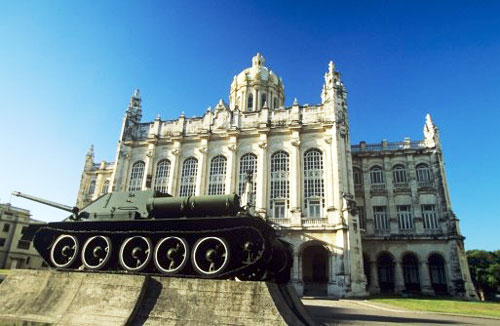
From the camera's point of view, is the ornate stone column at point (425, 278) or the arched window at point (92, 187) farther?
the arched window at point (92, 187)

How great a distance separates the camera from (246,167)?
3020 cm

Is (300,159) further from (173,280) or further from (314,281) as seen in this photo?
(173,280)

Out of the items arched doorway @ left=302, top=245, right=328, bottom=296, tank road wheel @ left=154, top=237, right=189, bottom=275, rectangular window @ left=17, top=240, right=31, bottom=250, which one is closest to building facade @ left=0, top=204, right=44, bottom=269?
rectangular window @ left=17, top=240, right=31, bottom=250

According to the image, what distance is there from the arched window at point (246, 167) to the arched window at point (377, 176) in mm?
13407

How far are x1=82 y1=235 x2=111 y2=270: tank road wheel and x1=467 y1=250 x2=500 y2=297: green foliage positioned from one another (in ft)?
149

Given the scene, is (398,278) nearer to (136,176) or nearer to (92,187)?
(136,176)

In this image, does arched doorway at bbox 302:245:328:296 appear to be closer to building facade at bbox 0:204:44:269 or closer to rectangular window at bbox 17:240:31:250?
building facade at bbox 0:204:44:269

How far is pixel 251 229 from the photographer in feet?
27.7

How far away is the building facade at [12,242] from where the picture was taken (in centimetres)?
4375

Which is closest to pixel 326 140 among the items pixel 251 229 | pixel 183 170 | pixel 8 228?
pixel 183 170

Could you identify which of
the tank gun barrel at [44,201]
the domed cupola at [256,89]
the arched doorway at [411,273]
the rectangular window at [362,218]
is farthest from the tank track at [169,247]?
the domed cupola at [256,89]

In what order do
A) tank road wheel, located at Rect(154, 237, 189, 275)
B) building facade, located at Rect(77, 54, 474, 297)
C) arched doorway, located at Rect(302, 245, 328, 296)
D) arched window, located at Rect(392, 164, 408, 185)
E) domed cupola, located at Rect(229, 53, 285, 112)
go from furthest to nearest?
domed cupola, located at Rect(229, 53, 285, 112), arched window, located at Rect(392, 164, 408, 185), arched doorway, located at Rect(302, 245, 328, 296), building facade, located at Rect(77, 54, 474, 297), tank road wheel, located at Rect(154, 237, 189, 275)

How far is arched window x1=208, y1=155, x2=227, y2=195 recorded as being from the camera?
1189 inches

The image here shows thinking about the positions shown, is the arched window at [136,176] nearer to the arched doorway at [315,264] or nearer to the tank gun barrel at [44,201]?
the arched doorway at [315,264]
